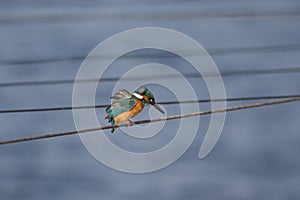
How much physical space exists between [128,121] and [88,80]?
180cm

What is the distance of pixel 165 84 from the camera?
9219mm

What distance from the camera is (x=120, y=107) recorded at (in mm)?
6859

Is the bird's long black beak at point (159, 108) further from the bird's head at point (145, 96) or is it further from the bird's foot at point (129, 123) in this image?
Result: the bird's foot at point (129, 123)

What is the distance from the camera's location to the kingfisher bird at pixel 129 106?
674cm

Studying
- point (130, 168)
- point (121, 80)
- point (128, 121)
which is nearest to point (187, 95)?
point (121, 80)

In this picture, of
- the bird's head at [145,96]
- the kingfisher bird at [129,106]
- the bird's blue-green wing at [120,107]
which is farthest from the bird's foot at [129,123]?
the bird's head at [145,96]

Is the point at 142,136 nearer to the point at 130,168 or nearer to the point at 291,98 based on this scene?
the point at 291,98

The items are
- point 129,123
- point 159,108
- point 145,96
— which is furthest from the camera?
point 145,96

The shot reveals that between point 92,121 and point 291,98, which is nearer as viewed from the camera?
point 291,98

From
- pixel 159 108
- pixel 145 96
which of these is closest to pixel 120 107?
pixel 145 96

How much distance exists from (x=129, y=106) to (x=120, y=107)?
85 mm

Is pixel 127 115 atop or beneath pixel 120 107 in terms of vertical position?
beneath

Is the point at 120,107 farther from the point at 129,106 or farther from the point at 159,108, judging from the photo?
the point at 159,108

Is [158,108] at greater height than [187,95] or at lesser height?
lesser
